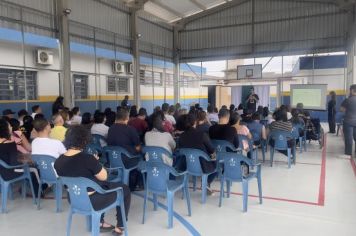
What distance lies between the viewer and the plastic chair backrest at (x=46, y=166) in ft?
11.3

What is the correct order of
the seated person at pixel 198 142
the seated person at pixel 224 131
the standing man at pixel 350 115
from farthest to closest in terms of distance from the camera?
the standing man at pixel 350 115 < the seated person at pixel 224 131 < the seated person at pixel 198 142

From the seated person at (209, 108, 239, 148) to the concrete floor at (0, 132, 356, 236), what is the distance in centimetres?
77

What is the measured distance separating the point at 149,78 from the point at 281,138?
8.11 m

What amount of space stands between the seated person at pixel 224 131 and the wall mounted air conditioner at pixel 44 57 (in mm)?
6071

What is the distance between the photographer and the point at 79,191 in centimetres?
252

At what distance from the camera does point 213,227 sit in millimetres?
3184

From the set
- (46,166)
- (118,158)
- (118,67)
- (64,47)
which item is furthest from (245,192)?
(118,67)

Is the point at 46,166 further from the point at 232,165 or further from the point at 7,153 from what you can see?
the point at 232,165

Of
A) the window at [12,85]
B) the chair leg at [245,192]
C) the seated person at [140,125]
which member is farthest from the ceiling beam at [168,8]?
the chair leg at [245,192]

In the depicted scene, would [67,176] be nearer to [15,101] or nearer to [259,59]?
[15,101]

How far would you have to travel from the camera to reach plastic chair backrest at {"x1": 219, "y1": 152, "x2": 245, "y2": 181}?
11.8 feet

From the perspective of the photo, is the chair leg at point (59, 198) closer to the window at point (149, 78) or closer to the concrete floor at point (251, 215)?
the concrete floor at point (251, 215)

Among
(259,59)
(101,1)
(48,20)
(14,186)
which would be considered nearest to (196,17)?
(259,59)

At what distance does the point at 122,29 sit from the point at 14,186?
25.5 feet
